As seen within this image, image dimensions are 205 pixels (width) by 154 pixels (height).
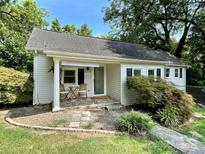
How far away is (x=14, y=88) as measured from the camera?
1016 cm

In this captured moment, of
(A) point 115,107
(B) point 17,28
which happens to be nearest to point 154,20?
(B) point 17,28

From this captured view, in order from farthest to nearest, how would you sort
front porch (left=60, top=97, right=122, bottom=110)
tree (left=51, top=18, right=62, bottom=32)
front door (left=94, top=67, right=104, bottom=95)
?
tree (left=51, top=18, right=62, bottom=32)
front door (left=94, top=67, right=104, bottom=95)
front porch (left=60, top=97, right=122, bottom=110)

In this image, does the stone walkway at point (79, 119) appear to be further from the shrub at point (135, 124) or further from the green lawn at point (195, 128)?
the green lawn at point (195, 128)

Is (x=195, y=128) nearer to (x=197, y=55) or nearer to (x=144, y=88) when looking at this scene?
(x=144, y=88)

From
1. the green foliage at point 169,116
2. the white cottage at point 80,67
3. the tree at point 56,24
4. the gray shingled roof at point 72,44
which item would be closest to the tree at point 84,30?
the tree at point 56,24

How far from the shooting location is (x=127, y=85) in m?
12.1

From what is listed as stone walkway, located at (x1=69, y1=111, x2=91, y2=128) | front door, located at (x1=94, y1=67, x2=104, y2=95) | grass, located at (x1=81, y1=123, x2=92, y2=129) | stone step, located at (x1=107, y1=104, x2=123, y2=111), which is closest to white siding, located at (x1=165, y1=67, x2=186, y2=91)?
front door, located at (x1=94, y1=67, x2=104, y2=95)

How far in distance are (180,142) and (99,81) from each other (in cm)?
730

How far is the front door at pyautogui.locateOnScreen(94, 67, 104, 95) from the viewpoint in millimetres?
13062

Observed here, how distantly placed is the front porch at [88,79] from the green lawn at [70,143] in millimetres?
3840

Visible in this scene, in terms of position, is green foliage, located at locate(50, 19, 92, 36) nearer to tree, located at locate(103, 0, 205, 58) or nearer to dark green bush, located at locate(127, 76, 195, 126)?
tree, located at locate(103, 0, 205, 58)

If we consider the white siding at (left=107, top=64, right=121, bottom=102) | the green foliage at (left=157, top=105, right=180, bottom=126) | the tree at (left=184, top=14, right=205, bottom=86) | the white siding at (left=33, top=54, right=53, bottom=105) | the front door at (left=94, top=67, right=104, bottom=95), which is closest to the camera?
the green foliage at (left=157, top=105, right=180, bottom=126)

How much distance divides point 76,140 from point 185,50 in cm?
2371

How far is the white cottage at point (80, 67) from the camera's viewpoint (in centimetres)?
1025
